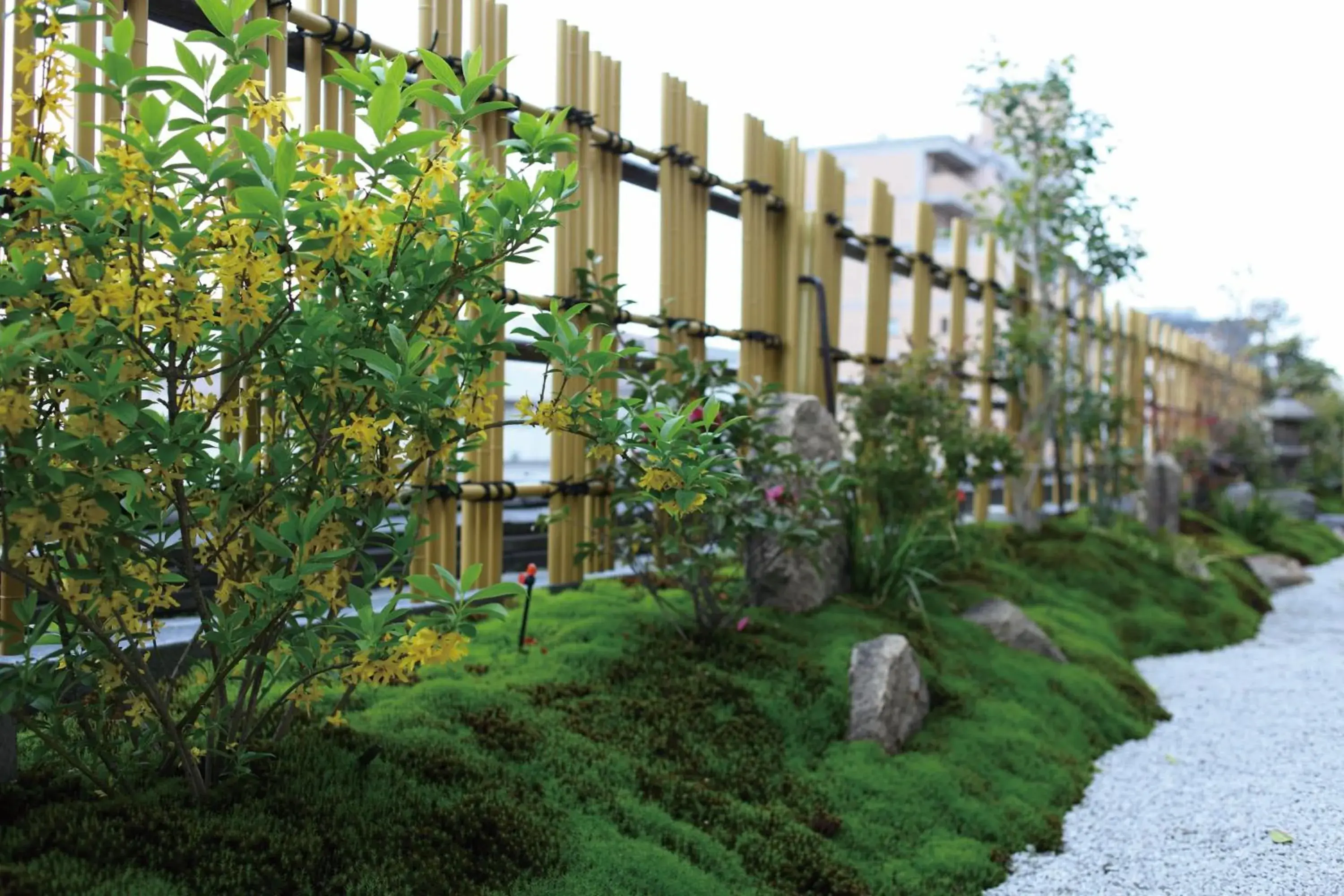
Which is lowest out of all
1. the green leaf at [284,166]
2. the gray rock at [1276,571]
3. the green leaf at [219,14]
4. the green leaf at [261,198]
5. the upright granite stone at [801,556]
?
the gray rock at [1276,571]

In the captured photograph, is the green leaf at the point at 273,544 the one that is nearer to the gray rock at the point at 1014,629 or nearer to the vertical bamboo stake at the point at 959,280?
the gray rock at the point at 1014,629

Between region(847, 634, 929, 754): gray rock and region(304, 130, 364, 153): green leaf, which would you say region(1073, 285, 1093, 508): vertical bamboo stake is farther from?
region(304, 130, 364, 153): green leaf

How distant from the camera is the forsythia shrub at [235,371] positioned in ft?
5.83

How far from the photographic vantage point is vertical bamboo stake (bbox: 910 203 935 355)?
24.1 ft

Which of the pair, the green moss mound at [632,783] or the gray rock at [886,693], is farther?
the gray rock at [886,693]

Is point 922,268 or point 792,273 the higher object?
point 922,268

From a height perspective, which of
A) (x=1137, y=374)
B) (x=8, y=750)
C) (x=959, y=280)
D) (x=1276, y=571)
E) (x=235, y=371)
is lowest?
(x=1276, y=571)

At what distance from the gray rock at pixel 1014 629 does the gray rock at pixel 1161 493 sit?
513 centimetres

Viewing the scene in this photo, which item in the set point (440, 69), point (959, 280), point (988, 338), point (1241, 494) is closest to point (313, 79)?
point (440, 69)

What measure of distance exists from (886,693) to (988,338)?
5.30m

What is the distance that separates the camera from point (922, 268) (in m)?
7.44

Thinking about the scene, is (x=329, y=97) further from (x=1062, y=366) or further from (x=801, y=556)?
(x=1062, y=366)

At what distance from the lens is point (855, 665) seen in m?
3.82

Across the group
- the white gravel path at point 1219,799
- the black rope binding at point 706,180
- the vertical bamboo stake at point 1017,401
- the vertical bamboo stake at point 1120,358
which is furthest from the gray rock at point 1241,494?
the black rope binding at point 706,180
